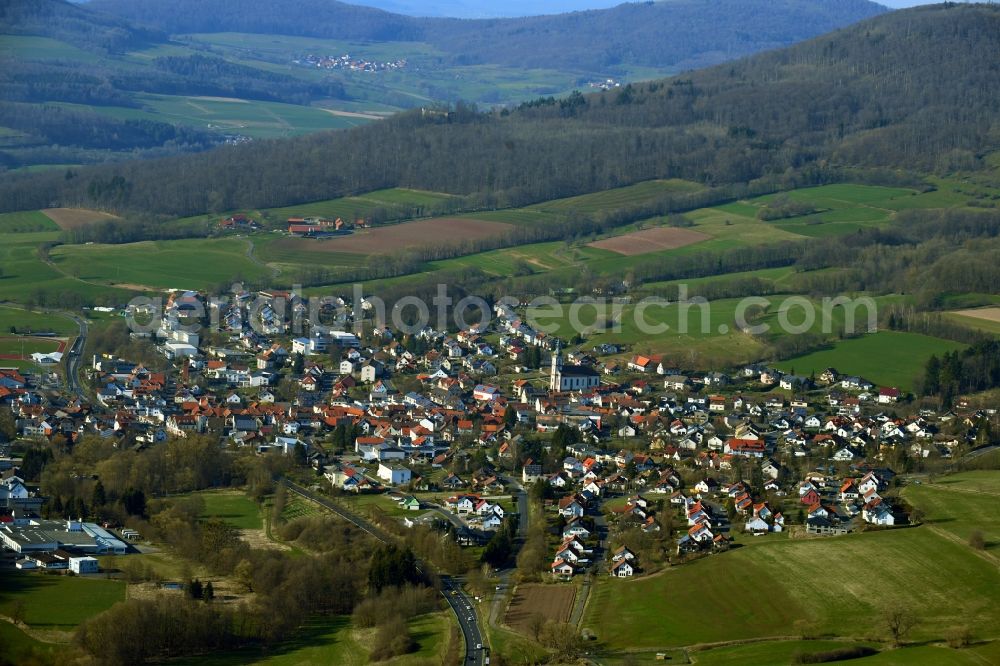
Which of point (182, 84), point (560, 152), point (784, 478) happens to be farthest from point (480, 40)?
point (784, 478)

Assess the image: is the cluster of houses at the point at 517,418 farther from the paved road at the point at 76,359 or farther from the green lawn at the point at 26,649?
the green lawn at the point at 26,649

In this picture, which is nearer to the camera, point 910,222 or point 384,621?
point 384,621

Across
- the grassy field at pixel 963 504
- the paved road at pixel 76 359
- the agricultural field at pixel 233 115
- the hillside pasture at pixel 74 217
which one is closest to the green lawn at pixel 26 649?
the grassy field at pixel 963 504

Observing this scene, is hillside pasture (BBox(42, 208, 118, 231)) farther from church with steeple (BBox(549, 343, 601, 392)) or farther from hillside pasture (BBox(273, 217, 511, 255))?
church with steeple (BBox(549, 343, 601, 392))

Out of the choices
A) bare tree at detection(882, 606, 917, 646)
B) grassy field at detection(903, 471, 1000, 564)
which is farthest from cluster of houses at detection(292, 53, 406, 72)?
bare tree at detection(882, 606, 917, 646)

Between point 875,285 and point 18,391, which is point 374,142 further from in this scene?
point 18,391

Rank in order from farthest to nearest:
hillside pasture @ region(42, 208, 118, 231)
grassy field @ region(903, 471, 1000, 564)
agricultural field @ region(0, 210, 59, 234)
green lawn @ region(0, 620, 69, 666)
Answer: hillside pasture @ region(42, 208, 118, 231), agricultural field @ region(0, 210, 59, 234), grassy field @ region(903, 471, 1000, 564), green lawn @ region(0, 620, 69, 666)
